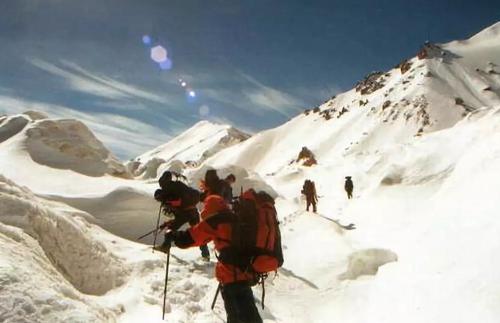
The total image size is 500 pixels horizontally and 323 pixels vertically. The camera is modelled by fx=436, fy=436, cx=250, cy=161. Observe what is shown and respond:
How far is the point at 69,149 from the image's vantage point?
20.6 meters

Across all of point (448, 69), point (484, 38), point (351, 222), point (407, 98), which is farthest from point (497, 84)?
point (351, 222)

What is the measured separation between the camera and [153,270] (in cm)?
959

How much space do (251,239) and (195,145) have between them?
13682cm

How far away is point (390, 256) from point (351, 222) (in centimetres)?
775

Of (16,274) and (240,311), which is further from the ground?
(16,274)

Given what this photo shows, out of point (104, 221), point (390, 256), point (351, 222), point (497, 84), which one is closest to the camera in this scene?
point (390, 256)

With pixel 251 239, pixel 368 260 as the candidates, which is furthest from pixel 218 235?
pixel 368 260

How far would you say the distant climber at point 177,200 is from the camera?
31.2 feet

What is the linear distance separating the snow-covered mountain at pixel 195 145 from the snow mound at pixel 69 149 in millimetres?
24973

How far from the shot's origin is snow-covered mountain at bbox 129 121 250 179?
9631 centimetres

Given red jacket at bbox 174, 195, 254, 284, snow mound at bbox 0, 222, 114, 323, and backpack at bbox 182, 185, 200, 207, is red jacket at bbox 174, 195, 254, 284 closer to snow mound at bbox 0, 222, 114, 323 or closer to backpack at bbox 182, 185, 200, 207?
snow mound at bbox 0, 222, 114, 323

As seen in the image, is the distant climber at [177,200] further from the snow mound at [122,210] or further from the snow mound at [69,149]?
the snow mound at [69,149]

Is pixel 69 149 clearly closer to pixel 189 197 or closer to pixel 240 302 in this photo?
pixel 189 197

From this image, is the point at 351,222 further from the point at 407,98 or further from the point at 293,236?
the point at 407,98
